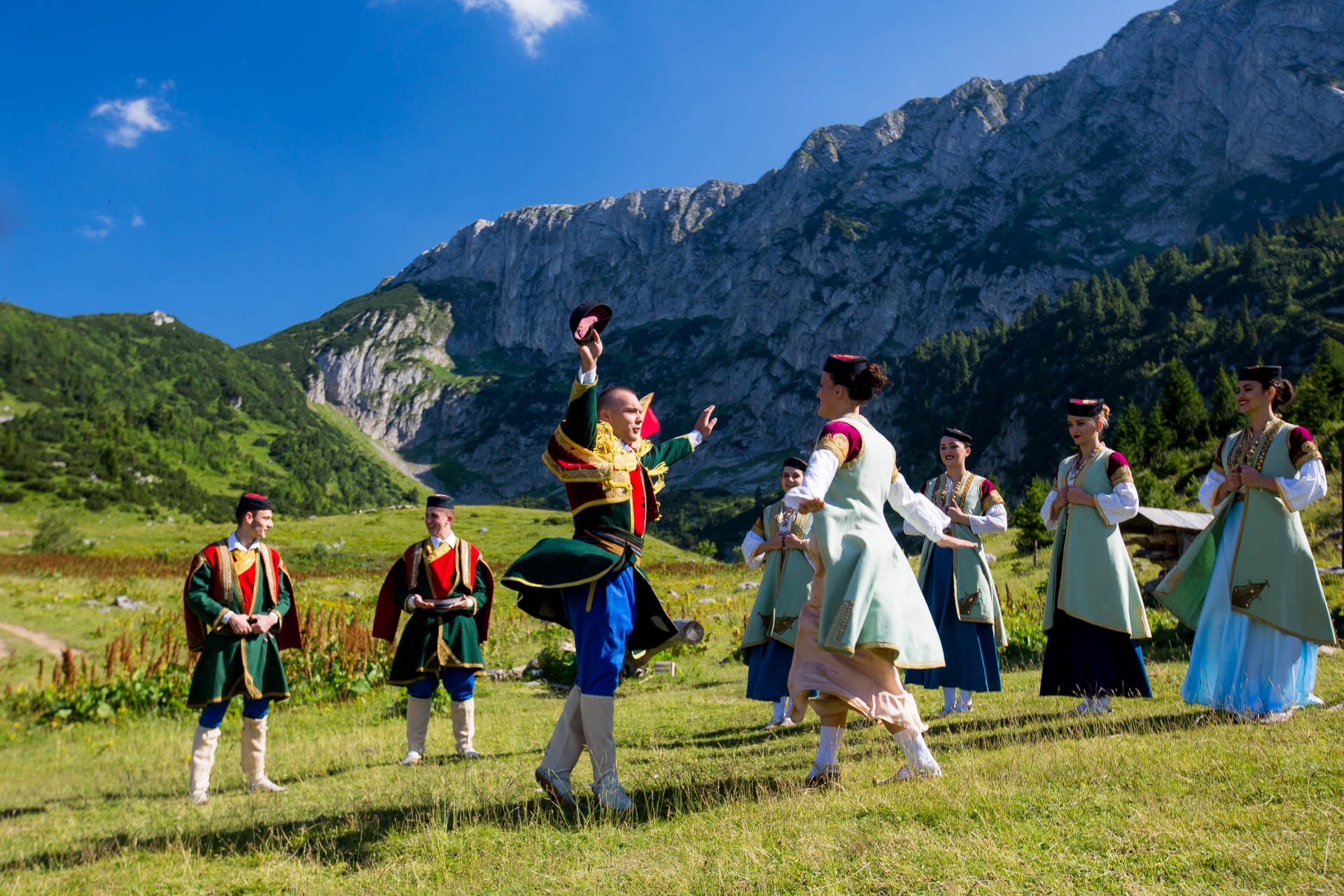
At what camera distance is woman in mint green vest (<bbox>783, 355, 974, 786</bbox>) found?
425 cm

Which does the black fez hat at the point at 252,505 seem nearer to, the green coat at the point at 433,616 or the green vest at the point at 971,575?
the green coat at the point at 433,616

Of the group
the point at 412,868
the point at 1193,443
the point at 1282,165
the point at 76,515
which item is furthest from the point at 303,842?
the point at 1282,165

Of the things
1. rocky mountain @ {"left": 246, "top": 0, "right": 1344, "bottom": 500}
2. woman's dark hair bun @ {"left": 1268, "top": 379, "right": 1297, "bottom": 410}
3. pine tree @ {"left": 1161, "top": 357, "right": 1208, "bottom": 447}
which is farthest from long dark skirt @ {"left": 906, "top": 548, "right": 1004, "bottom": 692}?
rocky mountain @ {"left": 246, "top": 0, "right": 1344, "bottom": 500}

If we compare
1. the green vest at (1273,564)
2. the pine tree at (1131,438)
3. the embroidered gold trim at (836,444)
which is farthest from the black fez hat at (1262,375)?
the pine tree at (1131,438)

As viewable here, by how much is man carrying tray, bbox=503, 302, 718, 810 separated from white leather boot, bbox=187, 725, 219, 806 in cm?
334

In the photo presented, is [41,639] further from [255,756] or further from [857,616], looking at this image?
[857,616]

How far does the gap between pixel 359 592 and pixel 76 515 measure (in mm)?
78659

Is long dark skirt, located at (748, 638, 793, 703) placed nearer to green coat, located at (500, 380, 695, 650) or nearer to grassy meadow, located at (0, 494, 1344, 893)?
grassy meadow, located at (0, 494, 1344, 893)

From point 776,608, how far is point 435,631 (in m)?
3.31

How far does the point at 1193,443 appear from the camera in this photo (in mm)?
53188

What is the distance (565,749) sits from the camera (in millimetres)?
4602

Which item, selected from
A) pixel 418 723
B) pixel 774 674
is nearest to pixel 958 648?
pixel 774 674

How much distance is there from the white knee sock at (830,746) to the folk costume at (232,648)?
4.40m

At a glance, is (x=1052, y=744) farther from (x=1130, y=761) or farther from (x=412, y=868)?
(x=412, y=868)
